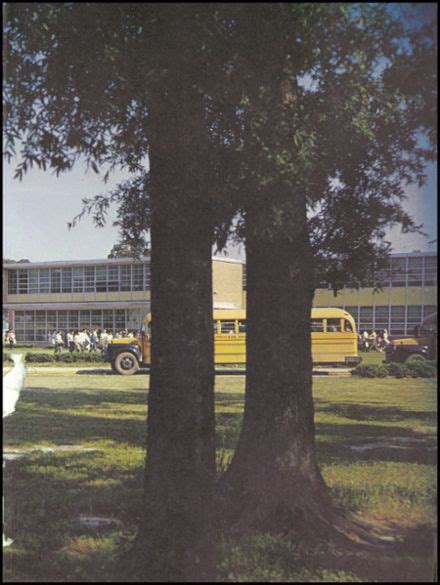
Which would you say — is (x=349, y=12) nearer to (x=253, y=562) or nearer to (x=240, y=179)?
(x=240, y=179)

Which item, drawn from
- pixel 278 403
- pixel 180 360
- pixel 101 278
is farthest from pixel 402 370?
pixel 101 278

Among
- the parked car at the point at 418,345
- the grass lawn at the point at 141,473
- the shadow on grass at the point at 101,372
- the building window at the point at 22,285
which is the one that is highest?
the building window at the point at 22,285

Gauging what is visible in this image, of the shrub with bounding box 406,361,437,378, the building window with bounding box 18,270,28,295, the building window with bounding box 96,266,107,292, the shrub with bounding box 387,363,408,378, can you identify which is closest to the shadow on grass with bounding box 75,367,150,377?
the building window with bounding box 96,266,107,292

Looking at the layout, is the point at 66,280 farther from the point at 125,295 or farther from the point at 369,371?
the point at 369,371

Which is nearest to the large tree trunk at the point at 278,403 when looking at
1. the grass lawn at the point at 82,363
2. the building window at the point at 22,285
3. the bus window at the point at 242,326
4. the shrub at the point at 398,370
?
the bus window at the point at 242,326

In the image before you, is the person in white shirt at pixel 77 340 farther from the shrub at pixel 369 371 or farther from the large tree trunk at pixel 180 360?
the shrub at pixel 369 371

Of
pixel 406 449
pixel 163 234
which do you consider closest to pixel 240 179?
pixel 163 234
